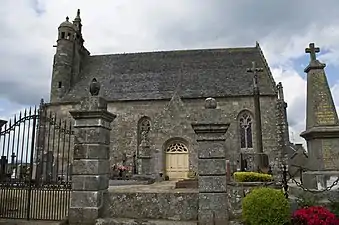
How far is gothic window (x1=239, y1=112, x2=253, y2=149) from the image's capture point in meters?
22.9

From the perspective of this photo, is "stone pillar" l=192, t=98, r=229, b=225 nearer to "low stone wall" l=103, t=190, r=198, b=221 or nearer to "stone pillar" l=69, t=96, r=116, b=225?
"low stone wall" l=103, t=190, r=198, b=221

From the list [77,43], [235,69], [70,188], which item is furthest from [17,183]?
[77,43]

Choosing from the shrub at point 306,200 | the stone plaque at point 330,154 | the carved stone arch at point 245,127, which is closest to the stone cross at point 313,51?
the stone plaque at point 330,154

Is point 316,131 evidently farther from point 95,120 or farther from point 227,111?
point 227,111

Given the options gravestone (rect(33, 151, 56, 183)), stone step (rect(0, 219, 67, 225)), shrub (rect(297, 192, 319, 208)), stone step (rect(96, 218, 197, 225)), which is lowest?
stone step (rect(0, 219, 67, 225))

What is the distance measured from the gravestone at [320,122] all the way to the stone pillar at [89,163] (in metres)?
4.84

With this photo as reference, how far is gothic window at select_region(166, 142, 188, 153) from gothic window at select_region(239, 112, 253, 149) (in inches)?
203

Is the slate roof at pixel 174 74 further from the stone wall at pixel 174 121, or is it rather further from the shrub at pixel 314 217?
the shrub at pixel 314 217

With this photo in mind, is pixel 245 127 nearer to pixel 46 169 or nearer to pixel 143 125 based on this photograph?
pixel 143 125

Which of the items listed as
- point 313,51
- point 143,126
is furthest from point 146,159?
point 313,51

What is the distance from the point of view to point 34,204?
8.32 metres

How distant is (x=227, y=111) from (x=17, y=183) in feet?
57.4

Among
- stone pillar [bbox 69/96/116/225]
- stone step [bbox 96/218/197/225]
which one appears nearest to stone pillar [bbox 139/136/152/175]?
stone pillar [bbox 69/96/116/225]

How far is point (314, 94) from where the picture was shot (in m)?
7.64
